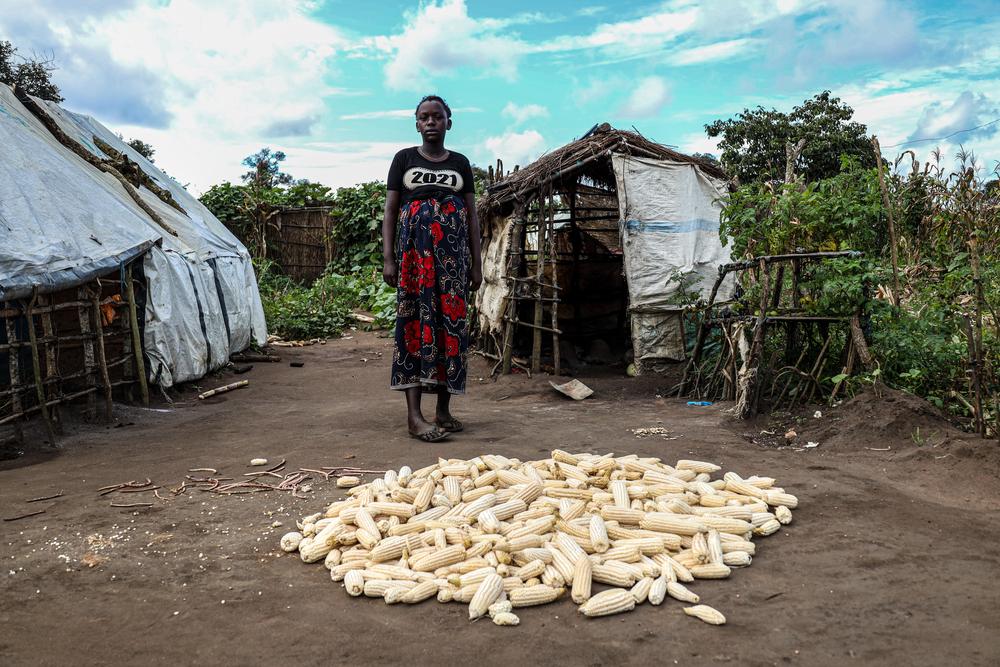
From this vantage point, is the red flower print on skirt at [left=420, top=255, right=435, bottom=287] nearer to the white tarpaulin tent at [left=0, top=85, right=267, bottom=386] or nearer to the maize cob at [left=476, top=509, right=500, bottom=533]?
the maize cob at [left=476, top=509, right=500, bottom=533]

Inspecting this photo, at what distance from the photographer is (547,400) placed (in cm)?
Result: 737

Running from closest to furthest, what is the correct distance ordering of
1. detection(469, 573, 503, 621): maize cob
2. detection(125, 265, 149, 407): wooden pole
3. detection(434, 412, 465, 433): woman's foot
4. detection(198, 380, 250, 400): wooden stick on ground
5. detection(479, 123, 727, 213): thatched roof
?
detection(469, 573, 503, 621): maize cob → detection(434, 412, 465, 433): woman's foot → detection(125, 265, 149, 407): wooden pole → detection(198, 380, 250, 400): wooden stick on ground → detection(479, 123, 727, 213): thatched roof

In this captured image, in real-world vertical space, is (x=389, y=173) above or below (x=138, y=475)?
above

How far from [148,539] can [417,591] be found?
146cm

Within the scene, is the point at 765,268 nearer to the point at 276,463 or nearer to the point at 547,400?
the point at 547,400

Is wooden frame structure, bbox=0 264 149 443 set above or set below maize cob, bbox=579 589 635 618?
above

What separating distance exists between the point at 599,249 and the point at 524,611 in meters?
8.37

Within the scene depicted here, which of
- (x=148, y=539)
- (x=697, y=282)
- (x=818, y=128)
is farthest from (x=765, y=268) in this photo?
(x=818, y=128)

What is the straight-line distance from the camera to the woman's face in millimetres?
5125

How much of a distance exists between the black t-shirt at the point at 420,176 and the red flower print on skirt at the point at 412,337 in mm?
913

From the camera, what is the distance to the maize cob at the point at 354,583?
2.80m

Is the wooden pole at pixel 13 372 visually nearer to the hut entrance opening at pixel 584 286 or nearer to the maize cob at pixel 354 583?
the maize cob at pixel 354 583

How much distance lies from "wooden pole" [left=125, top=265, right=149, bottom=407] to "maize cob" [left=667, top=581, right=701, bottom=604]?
6038 mm

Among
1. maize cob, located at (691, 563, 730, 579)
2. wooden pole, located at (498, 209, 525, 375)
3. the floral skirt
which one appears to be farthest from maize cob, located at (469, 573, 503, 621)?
wooden pole, located at (498, 209, 525, 375)
